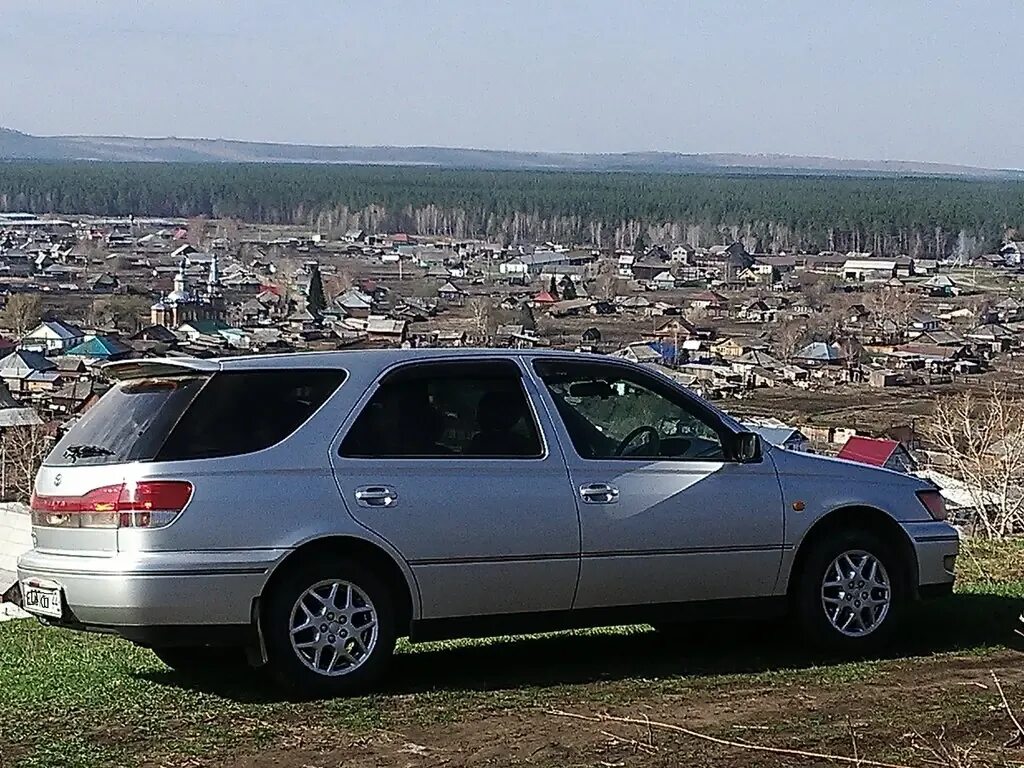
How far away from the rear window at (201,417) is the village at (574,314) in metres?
12.7

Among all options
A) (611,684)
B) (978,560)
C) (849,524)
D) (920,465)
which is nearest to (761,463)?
(849,524)

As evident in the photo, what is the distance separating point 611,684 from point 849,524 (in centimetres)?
160

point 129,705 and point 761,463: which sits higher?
point 761,463

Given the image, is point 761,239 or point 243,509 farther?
point 761,239

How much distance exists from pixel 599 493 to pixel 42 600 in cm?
241

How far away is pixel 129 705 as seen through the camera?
7.01 metres

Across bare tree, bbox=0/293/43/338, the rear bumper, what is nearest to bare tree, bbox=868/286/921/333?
bare tree, bbox=0/293/43/338

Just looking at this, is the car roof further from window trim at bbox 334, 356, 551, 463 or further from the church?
the church

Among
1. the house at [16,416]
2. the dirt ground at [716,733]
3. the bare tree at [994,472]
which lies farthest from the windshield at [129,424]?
the house at [16,416]

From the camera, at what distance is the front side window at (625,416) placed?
7.86 meters

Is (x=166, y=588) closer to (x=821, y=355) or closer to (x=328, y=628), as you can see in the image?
(x=328, y=628)

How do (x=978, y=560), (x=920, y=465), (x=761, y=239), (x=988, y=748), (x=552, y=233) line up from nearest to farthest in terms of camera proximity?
(x=988, y=748) → (x=978, y=560) → (x=920, y=465) → (x=761, y=239) → (x=552, y=233)

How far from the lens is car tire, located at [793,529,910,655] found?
8.16 metres

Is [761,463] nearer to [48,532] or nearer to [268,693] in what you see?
[268,693]
